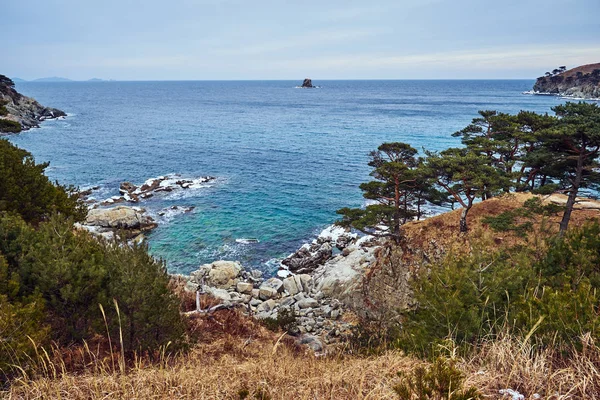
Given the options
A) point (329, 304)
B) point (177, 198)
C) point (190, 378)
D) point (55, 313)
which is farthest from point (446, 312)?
point (177, 198)

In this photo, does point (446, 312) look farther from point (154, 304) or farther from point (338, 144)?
point (338, 144)

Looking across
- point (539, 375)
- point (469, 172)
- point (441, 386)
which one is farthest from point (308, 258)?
point (441, 386)

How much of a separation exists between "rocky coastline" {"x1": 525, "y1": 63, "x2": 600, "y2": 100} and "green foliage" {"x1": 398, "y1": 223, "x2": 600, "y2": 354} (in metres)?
153

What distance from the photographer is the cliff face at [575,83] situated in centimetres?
13110

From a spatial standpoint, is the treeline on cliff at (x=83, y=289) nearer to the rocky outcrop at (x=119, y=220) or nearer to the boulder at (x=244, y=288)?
the boulder at (x=244, y=288)

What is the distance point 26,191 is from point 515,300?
16992mm

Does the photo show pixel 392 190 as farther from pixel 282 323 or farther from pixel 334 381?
pixel 334 381

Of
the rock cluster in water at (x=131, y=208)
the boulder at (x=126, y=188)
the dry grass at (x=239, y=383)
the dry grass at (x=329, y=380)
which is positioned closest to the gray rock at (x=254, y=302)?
the rock cluster in water at (x=131, y=208)

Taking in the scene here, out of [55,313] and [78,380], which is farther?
[55,313]

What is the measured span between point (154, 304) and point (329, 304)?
1365 centimetres

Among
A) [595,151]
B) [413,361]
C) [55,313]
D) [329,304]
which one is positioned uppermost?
[595,151]

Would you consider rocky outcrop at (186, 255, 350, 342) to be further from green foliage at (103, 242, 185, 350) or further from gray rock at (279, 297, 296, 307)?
green foliage at (103, 242, 185, 350)

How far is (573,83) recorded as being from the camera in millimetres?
152625

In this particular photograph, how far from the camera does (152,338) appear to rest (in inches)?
300
